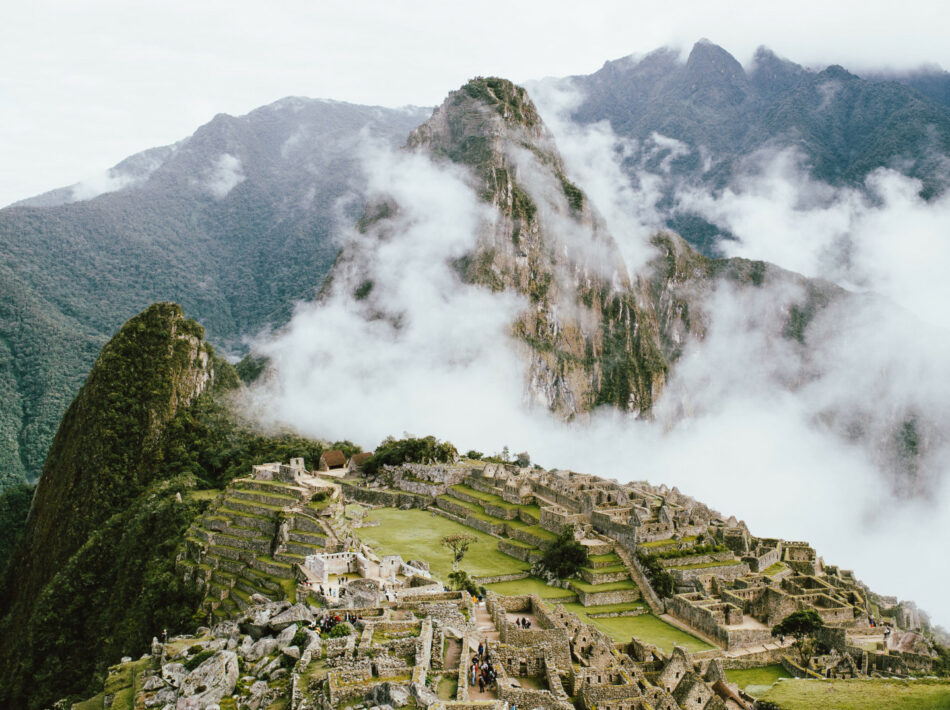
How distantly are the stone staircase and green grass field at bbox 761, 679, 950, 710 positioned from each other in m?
18.2

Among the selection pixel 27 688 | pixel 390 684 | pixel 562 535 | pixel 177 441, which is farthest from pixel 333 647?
pixel 177 441

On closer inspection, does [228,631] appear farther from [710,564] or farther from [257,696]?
[710,564]

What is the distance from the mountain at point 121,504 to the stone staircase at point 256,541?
148 centimetres

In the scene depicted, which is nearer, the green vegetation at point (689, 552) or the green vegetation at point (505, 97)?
the green vegetation at point (689, 552)

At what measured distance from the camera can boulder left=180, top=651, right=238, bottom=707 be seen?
16.8 meters

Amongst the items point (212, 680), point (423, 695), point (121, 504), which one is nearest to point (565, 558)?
point (212, 680)

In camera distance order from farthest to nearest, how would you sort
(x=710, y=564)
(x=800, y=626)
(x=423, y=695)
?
(x=710, y=564)
(x=800, y=626)
(x=423, y=695)

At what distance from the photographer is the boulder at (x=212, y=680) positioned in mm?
16750

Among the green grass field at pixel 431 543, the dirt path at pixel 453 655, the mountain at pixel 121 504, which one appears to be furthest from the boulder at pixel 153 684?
the mountain at pixel 121 504

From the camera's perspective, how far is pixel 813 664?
3253cm

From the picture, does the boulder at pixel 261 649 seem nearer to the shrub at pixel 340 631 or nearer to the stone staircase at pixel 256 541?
the shrub at pixel 340 631

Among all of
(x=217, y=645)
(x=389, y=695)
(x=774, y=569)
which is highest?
(x=389, y=695)

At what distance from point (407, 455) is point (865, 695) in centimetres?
5051

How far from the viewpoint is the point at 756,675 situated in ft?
108
